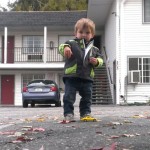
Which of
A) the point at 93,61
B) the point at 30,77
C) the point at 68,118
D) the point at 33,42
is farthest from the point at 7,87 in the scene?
the point at 93,61

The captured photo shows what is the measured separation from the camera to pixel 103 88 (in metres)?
26.3

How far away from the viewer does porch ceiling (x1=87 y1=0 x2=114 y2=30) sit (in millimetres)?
24228

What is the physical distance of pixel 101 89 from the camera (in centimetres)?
2623

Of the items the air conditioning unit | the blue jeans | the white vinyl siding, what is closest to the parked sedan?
the white vinyl siding

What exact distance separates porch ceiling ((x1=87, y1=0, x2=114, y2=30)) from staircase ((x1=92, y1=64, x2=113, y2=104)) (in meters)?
3.27

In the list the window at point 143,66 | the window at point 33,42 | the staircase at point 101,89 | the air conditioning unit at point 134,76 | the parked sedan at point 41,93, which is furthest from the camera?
the window at point 33,42

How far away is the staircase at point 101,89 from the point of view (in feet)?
81.9

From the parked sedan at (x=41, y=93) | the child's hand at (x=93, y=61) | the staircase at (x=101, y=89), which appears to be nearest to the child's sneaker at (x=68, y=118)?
the child's hand at (x=93, y=61)

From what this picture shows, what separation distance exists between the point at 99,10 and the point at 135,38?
13.2 feet

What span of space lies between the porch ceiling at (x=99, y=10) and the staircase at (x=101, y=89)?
327 centimetres

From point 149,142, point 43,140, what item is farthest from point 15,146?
point 149,142

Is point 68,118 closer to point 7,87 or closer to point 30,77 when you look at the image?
point 30,77

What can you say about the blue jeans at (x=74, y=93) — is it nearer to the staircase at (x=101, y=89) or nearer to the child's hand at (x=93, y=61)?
the child's hand at (x=93, y=61)

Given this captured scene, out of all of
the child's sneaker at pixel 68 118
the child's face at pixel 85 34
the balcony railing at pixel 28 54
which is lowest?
the child's sneaker at pixel 68 118
